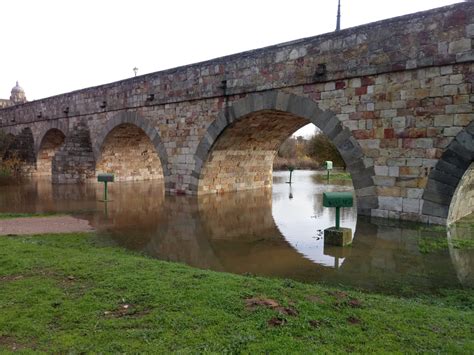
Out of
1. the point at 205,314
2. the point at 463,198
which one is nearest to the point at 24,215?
the point at 205,314

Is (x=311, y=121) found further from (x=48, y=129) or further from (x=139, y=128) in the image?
(x=48, y=129)

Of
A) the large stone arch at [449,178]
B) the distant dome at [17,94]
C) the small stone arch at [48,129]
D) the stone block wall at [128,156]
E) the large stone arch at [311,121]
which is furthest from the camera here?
the distant dome at [17,94]

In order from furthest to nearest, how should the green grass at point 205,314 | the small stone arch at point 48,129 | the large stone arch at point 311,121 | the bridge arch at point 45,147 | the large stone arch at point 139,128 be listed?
the bridge arch at point 45,147 < the small stone arch at point 48,129 < the large stone arch at point 139,128 < the large stone arch at point 311,121 < the green grass at point 205,314

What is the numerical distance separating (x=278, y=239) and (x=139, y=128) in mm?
11272

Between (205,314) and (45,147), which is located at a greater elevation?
(45,147)

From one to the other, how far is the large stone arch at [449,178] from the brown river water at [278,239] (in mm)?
440

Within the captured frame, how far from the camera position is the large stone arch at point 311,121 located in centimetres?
886

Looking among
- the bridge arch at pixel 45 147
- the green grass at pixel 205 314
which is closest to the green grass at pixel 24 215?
the green grass at pixel 205 314

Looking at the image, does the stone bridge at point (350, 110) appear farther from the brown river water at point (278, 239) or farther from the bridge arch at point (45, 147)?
the bridge arch at point (45, 147)

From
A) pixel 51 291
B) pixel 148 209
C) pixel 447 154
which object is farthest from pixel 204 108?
pixel 51 291

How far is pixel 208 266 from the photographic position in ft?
18.4

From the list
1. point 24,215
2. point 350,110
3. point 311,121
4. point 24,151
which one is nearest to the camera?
point 350,110

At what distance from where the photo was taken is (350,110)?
357 inches

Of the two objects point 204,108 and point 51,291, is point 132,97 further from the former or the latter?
point 51,291
